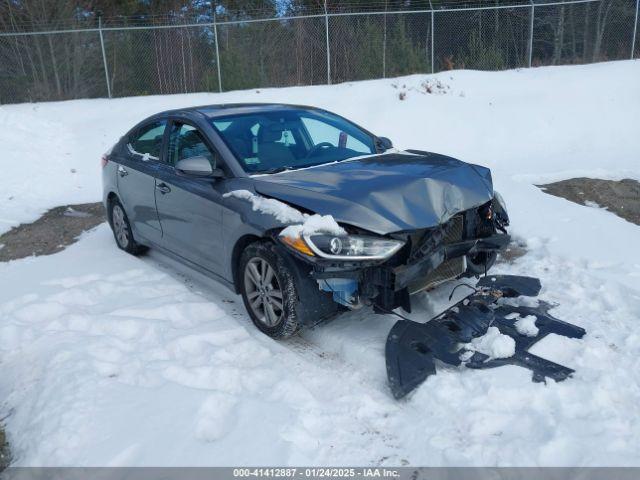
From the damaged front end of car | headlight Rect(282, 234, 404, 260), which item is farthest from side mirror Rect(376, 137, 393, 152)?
headlight Rect(282, 234, 404, 260)

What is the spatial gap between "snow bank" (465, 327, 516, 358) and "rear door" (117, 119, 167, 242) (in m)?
3.10

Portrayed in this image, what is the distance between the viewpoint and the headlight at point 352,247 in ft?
11.7

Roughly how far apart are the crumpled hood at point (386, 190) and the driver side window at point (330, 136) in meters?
0.59

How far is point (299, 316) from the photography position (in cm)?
392

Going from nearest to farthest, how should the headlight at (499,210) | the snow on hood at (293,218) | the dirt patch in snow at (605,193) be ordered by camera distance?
1. the snow on hood at (293,218)
2. the headlight at (499,210)
3. the dirt patch in snow at (605,193)

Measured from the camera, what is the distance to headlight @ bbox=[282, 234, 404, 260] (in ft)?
11.7

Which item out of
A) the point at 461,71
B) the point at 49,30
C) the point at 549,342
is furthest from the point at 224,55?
the point at 549,342

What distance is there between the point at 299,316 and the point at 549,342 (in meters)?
1.65

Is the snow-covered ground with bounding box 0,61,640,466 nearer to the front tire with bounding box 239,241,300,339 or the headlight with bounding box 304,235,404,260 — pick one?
the front tire with bounding box 239,241,300,339

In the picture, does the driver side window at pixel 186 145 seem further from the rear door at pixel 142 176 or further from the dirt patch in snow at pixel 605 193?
the dirt patch in snow at pixel 605 193

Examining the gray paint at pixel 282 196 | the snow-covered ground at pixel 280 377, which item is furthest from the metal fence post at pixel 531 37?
the gray paint at pixel 282 196

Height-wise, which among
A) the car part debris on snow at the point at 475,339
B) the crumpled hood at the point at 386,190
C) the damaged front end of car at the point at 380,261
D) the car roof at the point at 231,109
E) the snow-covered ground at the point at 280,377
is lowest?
the snow-covered ground at the point at 280,377

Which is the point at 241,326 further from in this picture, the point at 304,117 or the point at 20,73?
the point at 20,73

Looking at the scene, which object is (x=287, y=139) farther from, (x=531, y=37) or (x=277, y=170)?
(x=531, y=37)
